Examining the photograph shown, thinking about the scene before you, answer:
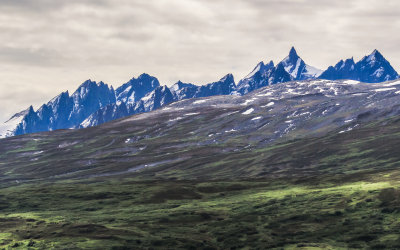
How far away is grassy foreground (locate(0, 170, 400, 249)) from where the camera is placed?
404 ft

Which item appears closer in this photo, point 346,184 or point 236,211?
point 236,211

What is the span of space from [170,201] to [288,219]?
5208 centimetres

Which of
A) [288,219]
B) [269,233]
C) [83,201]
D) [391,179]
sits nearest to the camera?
[269,233]

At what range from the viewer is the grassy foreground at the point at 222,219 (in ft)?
404

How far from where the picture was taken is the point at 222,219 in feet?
495

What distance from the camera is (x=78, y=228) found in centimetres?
13962

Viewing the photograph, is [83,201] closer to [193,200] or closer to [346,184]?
[193,200]

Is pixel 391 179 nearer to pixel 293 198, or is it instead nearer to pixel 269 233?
pixel 293 198

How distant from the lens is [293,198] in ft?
559

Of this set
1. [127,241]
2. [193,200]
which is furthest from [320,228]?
[193,200]

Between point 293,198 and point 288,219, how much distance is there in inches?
966

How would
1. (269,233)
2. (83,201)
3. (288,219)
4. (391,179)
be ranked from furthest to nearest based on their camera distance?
(83,201), (391,179), (288,219), (269,233)

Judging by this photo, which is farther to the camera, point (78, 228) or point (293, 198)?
point (293, 198)

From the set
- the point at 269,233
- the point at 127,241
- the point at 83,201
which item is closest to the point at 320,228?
the point at 269,233
